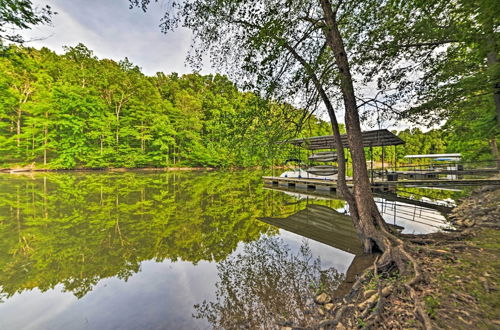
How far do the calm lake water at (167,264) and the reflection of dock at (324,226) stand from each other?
34 mm

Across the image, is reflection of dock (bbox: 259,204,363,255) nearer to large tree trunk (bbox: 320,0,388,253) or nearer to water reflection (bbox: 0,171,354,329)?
water reflection (bbox: 0,171,354,329)

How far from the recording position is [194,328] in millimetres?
2785

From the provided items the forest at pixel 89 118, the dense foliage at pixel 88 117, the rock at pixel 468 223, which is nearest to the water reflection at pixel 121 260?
the rock at pixel 468 223

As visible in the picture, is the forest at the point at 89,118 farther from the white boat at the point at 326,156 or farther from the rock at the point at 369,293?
the rock at the point at 369,293

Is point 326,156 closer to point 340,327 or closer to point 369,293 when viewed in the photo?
point 369,293

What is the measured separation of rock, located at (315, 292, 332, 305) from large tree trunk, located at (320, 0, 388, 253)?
6.71 ft

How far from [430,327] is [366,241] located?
9.69ft

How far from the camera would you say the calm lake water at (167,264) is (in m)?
3.04

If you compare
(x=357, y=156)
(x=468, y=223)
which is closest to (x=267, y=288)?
(x=357, y=156)

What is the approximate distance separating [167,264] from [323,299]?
3426 mm

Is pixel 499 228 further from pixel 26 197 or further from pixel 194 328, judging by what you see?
pixel 26 197

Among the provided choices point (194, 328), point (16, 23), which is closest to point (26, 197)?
point (16, 23)

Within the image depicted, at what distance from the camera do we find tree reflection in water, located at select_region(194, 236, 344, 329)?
285 cm

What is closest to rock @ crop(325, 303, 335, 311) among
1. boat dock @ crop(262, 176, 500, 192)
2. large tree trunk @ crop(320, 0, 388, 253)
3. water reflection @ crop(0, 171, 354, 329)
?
water reflection @ crop(0, 171, 354, 329)
